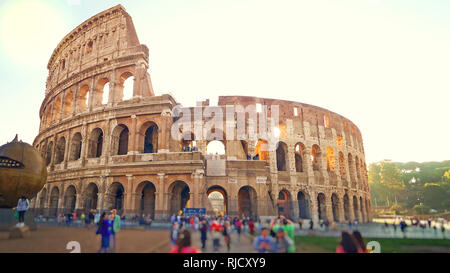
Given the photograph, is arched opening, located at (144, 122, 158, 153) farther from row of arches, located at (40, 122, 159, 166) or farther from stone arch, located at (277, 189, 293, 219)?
stone arch, located at (277, 189, 293, 219)

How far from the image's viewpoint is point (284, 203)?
24.0 m

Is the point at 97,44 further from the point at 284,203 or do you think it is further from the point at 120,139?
the point at 284,203

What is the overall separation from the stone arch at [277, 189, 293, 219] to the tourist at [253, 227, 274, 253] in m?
18.4

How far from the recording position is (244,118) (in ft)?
76.9

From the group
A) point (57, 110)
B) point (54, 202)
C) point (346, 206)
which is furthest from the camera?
point (346, 206)

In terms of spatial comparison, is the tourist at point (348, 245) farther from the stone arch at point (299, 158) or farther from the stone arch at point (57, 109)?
the stone arch at point (57, 109)

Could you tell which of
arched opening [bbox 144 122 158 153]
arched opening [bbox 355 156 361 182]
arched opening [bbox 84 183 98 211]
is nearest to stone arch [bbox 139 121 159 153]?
arched opening [bbox 144 122 158 153]

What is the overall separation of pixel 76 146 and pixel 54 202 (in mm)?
5375

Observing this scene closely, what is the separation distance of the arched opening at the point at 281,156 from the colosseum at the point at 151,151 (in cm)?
11

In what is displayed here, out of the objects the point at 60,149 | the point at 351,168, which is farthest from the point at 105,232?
the point at 351,168
